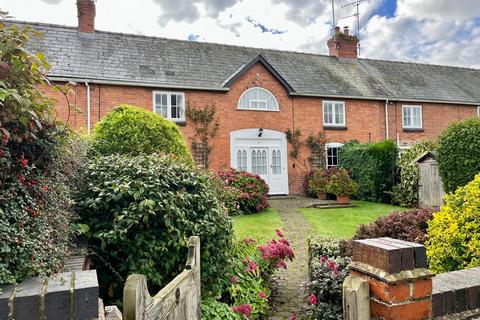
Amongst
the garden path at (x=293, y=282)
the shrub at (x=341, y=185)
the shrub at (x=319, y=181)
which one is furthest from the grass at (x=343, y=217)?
the shrub at (x=319, y=181)

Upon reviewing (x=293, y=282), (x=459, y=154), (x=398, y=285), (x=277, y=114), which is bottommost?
(x=293, y=282)

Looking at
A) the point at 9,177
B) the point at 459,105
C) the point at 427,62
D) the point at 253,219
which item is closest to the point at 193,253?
the point at 9,177

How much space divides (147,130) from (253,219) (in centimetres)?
574

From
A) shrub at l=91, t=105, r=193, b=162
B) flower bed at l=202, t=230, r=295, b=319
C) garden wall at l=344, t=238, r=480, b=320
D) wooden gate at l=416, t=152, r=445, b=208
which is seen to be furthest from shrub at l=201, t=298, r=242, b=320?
wooden gate at l=416, t=152, r=445, b=208

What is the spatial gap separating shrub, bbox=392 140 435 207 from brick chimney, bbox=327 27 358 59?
30.8 feet

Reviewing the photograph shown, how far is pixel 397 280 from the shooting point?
1.88 meters

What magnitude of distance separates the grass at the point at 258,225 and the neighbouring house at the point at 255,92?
185 inches

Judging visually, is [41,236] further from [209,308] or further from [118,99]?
[118,99]

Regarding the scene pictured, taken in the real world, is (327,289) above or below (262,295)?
above

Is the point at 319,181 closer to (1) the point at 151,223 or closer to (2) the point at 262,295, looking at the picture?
(2) the point at 262,295

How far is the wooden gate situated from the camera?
41.9ft

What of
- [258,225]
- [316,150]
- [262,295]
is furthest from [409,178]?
[262,295]

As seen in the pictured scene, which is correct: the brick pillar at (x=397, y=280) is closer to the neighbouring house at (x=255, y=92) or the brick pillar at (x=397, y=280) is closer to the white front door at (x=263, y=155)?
the neighbouring house at (x=255, y=92)

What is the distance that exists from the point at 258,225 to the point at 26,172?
8.37m
